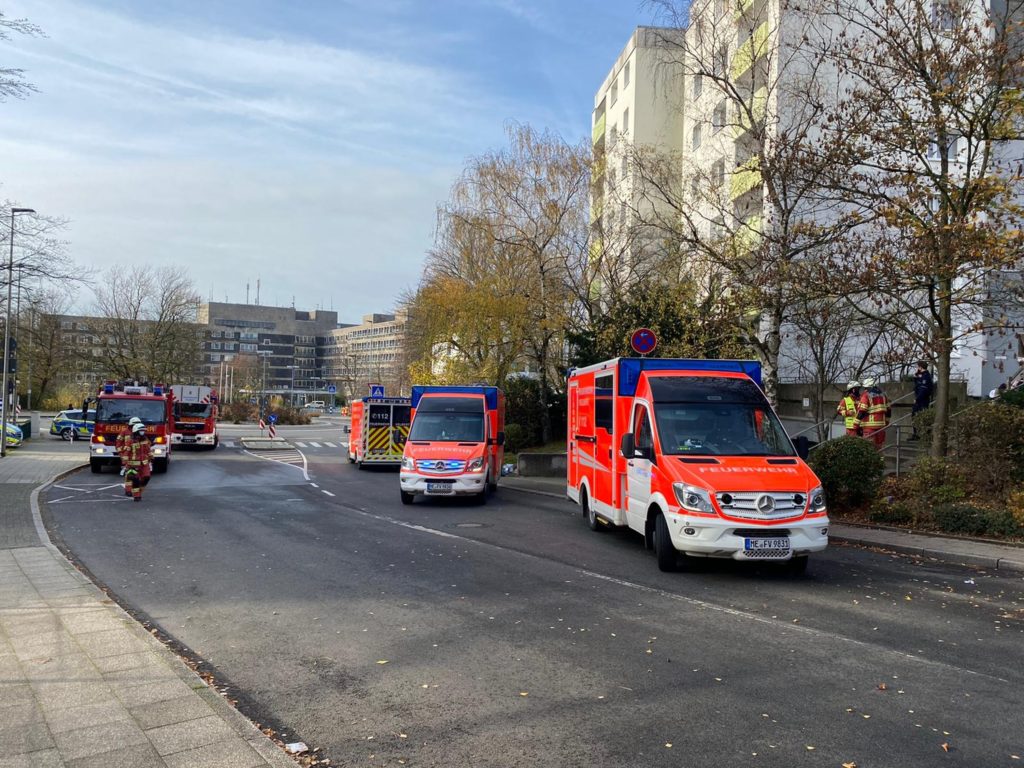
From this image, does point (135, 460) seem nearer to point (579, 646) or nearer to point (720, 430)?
point (720, 430)

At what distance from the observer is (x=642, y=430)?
1125cm

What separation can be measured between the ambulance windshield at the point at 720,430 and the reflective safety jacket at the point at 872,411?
679 centimetres

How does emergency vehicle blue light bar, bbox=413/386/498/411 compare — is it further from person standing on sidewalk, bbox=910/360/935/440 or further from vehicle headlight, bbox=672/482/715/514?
vehicle headlight, bbox=672/482/715/514

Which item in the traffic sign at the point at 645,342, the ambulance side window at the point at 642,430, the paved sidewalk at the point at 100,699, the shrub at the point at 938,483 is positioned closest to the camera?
the paved sidewalk at the point at 100,699

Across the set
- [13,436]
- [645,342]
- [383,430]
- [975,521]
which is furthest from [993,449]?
[13,436]

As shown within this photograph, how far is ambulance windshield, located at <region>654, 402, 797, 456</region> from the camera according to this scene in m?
10.6

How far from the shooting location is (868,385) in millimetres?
17453

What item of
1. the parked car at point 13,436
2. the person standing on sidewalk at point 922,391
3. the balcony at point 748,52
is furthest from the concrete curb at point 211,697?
the parked car at point 13,436

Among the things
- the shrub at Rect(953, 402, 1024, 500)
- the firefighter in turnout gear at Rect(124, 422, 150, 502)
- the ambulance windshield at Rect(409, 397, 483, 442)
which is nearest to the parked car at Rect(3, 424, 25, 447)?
the firefighter in turnout gear at Rect(124, 422, 150, 502)

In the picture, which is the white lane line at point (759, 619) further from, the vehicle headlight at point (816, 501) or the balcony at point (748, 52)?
the balcony at point (748, 52)

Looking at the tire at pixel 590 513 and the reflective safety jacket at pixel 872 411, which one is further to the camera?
the reflective safety jacket at pixel 872 411

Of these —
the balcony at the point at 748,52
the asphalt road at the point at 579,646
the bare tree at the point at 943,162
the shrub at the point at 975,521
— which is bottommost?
the asphalt road at the point at 579,646

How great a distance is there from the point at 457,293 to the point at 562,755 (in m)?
25.5

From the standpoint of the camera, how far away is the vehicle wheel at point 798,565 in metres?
9.91
